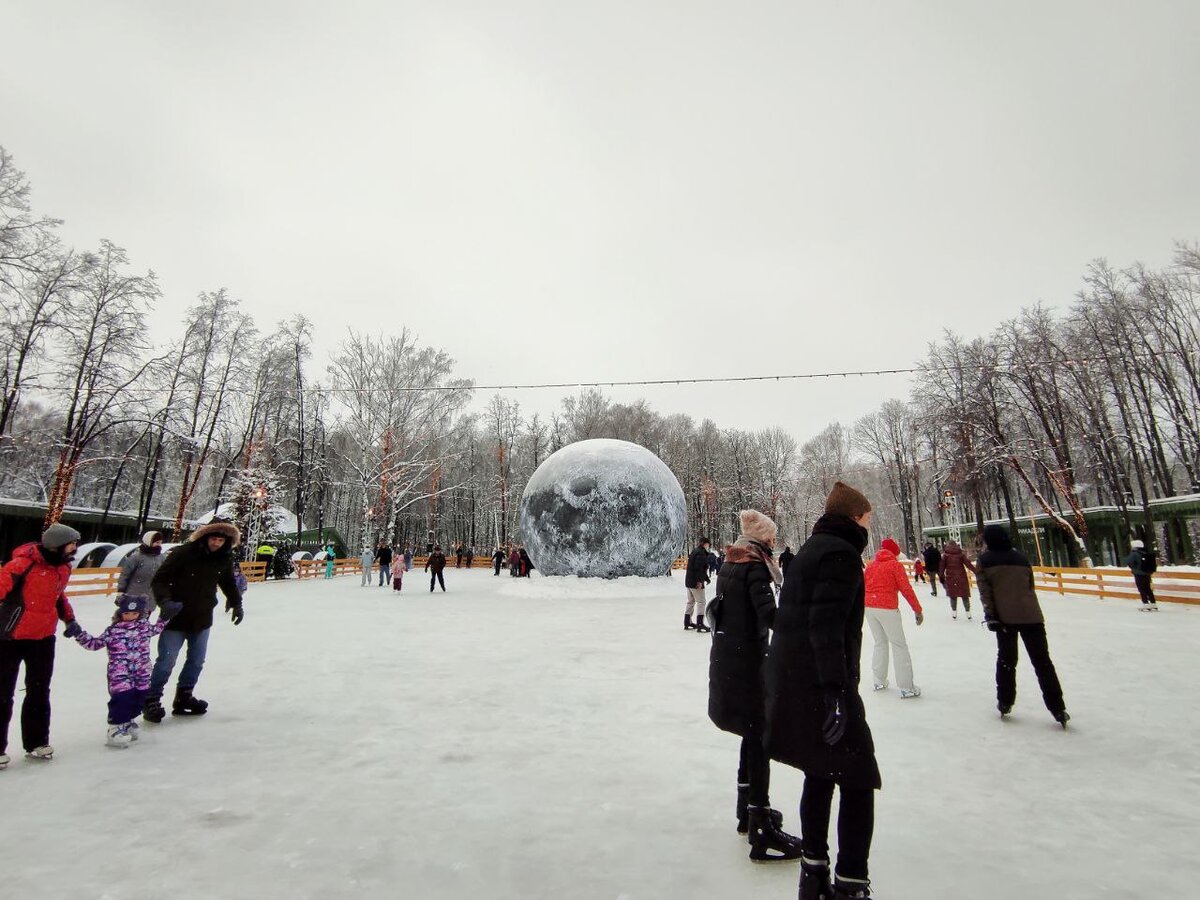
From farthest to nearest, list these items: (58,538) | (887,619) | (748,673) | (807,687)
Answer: (887,619) < (58,538) < (748,673) < (807,687)

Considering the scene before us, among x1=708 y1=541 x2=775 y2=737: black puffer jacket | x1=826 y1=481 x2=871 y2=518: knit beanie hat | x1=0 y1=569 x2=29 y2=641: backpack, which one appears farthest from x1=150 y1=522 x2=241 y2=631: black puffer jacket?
x1=826 y1=481 x2=871 y2=518: knit beanie hat

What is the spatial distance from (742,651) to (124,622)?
15.5ft

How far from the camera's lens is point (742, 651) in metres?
3.15

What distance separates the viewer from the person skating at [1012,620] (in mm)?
4734

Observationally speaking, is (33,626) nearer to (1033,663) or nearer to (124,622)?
(124,622)

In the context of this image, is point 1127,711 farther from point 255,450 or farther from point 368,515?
point 255,450

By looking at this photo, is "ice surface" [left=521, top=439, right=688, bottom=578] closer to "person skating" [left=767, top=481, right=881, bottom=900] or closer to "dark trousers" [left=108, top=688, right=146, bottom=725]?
"dark trousers" [left=108, top=688, right=146, bottom=725]

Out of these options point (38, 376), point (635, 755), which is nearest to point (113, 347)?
point (38, 376)

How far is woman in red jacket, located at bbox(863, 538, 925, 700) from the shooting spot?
19.0ft

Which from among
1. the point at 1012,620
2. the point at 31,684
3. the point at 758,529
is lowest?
the point at 31,684

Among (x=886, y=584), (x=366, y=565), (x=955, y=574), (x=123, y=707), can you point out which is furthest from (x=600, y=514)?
(x=123, y=707)

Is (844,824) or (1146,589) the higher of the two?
(844,824)

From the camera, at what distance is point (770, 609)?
3137 mm

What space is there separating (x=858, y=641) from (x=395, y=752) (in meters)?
3.38
